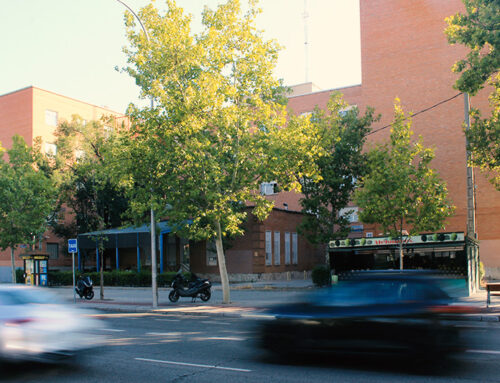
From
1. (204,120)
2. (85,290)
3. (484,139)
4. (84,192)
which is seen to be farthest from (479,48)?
(84,192)

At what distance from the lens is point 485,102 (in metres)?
38.1

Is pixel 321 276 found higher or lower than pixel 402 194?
lower

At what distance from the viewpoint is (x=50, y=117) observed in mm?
53625

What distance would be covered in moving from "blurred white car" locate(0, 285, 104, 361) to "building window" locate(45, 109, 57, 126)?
48673 millimetres

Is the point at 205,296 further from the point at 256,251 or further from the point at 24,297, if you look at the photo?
the point at 24,297

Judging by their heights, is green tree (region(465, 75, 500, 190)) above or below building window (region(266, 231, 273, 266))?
above

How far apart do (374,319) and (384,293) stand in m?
0.53

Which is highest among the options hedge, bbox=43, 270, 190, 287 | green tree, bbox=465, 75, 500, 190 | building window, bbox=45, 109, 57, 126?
building window, bbox=45, 109, 57, 126

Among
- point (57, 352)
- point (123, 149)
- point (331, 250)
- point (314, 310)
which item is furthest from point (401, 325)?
point (331, 250)

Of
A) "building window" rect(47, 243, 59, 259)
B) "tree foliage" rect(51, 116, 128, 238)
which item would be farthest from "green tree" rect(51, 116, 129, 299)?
"building window" rect(47, 243, 59, 259)

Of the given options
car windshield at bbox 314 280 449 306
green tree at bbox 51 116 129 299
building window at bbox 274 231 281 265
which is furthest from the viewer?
green tree at bbox 51 116 129 299

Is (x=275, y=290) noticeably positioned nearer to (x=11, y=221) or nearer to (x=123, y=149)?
(x=123, y=149)

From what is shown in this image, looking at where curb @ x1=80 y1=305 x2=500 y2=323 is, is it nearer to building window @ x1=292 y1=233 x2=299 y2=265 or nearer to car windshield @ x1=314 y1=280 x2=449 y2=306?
car windshield @ x1=314 y1=280 x2=449 y2=306

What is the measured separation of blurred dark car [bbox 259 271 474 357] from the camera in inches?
302
